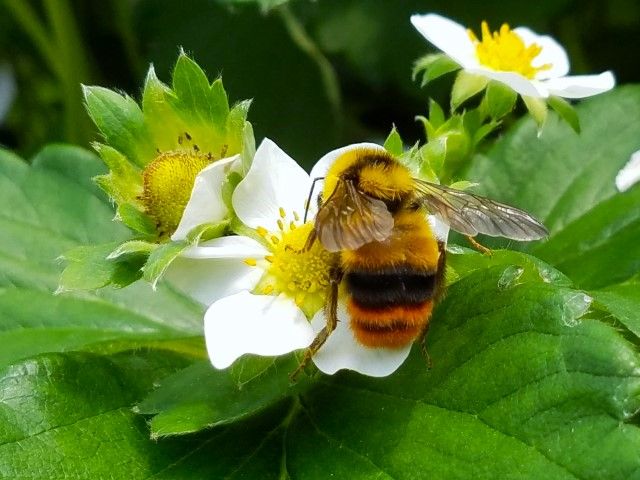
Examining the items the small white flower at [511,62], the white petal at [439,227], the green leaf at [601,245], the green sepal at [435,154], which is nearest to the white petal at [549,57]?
the small white flower at [511,62]

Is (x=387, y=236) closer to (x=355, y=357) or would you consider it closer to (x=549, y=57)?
(x=355, y=357)

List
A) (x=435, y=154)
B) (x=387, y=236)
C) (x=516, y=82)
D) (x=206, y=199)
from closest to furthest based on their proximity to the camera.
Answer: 1. (x=387, y=236)
2. (x=206, y=199)
3. (x=435, y=154)
4. (x=516, y=82)

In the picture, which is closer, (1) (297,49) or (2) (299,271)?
(2) (299,271)

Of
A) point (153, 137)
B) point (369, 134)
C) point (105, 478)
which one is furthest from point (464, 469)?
point (369, 134)

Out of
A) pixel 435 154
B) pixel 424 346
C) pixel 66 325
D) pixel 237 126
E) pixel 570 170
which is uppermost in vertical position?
pixel 237 126

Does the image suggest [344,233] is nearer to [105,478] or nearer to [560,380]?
[560,380]

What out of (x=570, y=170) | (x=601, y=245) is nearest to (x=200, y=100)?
(x=601, y=245)

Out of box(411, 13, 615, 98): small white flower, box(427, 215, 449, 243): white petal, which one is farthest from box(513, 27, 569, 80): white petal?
box(427, 215, 449, 243): white petal
